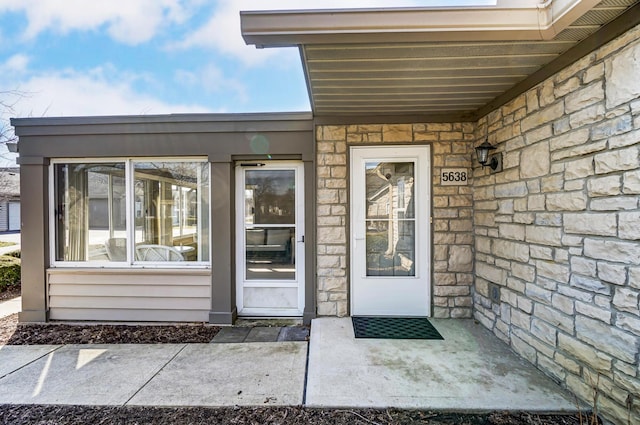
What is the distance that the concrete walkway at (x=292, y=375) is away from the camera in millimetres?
2291

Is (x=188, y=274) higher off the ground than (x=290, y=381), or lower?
higher

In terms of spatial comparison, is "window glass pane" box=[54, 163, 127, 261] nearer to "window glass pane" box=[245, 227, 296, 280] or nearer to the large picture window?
the large picture window

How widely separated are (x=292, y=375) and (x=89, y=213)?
11.4 ft

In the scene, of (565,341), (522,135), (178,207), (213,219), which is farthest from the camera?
(178,207)

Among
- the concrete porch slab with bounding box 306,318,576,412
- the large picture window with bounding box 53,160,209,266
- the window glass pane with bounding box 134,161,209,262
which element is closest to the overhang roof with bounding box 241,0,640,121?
the window glass pane with bounding box 134,161,209,262

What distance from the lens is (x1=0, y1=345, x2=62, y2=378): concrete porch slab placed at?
2.85 meters

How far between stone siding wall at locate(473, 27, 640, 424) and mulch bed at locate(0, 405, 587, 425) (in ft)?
1.59

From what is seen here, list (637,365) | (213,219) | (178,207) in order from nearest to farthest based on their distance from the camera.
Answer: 1. (637,365)
2. (213,219)
3. (178,207)

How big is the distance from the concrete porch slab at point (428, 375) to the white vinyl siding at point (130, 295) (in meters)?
1.66

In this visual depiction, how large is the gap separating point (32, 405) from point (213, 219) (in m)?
2.22

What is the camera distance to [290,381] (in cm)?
254

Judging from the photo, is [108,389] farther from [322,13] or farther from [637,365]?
[637,365]

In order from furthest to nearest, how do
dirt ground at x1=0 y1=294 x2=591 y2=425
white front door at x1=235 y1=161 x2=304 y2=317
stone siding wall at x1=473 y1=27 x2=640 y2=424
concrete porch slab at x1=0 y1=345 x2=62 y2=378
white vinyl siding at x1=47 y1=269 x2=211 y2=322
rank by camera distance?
white front door at x1=235 y1=161 x2=304 y2=317 < white vinyl siding at x1=47 y1=269 x2=211 y2=322 < concrete porch slab at x1=0 y1=345 x2=62 y2=378 < dirt ground at x1=0 y1=294 x2=591 y2=425 < stone siding wall at x1=473 y1=27 x2=640 y2=424

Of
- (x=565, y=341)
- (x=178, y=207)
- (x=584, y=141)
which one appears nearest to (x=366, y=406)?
(x=565, y=341)
